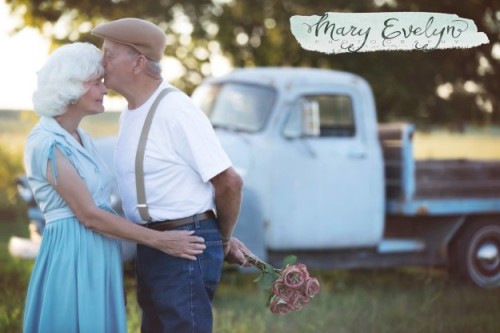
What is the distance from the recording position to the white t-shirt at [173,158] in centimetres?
367

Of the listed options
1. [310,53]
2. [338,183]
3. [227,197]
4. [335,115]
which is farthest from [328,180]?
[310,53]

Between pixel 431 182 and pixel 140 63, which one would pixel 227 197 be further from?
pixel 431 182

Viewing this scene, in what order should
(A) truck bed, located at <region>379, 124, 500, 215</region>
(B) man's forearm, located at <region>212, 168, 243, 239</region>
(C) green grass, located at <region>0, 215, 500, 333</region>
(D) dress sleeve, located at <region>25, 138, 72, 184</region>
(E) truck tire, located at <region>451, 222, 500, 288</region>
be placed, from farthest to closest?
(E) truck tire, located at <region>451, 222, 500, 288</region> → (A) truck bed, located at <region>379, 124, 500, 215</region> → (C) green grass, located at <region>0, 215, 500, 333</region> → (B) man's forearm, located at <region>212, 168, 243, 239</region> → (D) dress sleeve, located at <region>25, 138, 72, 184</region>

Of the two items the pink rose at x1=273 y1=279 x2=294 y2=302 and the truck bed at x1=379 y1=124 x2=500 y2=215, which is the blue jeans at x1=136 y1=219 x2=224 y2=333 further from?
the truck bed at x1=379 y1=124 x2=500 y2=215

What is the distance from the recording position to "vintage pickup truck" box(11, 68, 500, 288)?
8.14 metres

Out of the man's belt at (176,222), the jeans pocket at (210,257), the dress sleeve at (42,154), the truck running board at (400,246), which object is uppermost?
the dress sleeve at (42,154)

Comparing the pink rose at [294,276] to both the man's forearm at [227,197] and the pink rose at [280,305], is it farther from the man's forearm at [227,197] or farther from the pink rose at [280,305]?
the man's forearm at [227,197]

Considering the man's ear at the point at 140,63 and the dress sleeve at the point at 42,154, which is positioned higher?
the man's ear at the point at 140,63

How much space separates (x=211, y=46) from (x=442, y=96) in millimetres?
3246

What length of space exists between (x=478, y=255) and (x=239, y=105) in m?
2.76

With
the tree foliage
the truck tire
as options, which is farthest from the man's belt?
the tree foliage

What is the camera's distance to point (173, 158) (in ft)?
12.2

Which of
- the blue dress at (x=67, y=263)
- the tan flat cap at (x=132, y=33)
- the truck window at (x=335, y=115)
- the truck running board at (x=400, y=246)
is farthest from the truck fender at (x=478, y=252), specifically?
the tan flat cap at (x=132, y=33)

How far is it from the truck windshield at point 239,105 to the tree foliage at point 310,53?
11.8 ft
